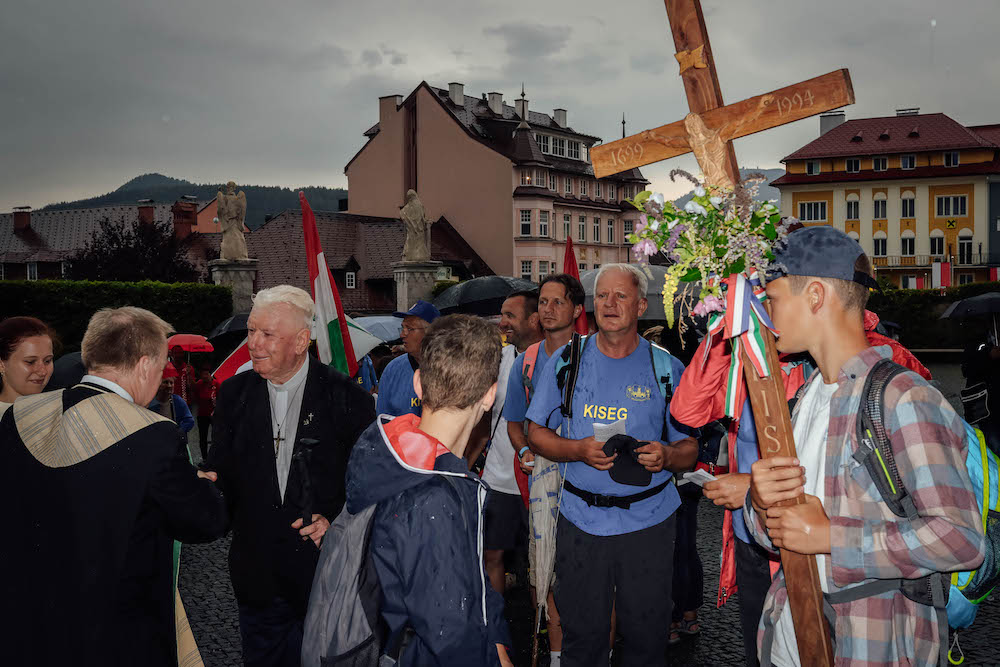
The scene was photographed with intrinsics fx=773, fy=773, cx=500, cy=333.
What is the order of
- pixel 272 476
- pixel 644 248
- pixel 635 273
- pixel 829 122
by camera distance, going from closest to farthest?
pixel 644 248
pixel 272 476
pixel 635 273
pixel 829 122

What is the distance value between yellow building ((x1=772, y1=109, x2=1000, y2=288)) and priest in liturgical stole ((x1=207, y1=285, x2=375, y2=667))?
63.6 m

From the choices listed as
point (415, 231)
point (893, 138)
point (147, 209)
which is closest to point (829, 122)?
point (893, 138)

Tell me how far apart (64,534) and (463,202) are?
5323 cm

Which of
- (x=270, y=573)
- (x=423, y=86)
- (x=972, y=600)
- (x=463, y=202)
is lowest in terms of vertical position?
(x=270, y=573)

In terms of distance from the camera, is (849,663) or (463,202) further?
(463,202)

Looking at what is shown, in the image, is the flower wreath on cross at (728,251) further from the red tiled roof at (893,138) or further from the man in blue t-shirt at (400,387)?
the red tiled roof at (893,138)

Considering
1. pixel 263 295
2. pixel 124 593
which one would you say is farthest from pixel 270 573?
pixel 263 295

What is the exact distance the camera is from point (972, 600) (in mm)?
2154

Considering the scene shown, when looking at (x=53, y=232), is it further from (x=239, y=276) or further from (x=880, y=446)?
(x=880, y=446)

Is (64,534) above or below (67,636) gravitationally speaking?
above

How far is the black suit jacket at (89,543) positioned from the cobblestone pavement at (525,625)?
233cm

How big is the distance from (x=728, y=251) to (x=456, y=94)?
58.0m

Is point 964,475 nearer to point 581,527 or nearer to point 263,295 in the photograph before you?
point 581,527

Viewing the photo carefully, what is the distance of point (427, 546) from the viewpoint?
217 centimetres
